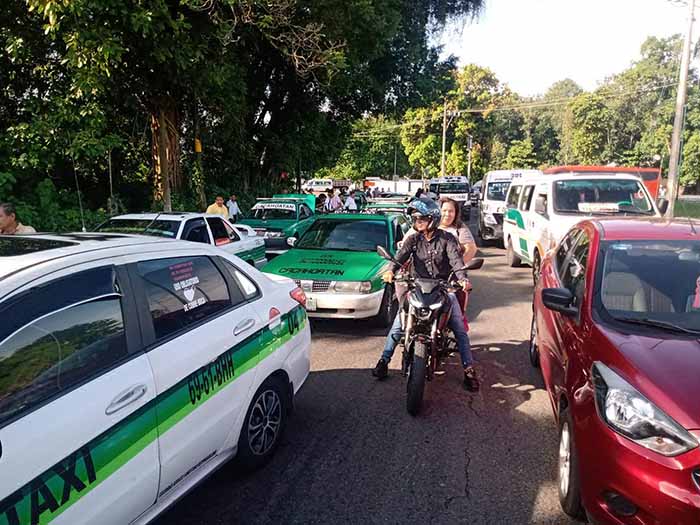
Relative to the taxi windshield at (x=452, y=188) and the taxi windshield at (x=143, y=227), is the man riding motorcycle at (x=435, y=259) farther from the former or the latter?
the taxi windshield at (x=452, y=188)

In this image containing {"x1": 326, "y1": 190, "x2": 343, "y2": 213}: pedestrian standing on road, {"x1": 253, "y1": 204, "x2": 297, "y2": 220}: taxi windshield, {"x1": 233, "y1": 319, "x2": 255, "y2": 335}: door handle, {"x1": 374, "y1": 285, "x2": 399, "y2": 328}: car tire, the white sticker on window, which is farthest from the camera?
{"x1": 326, "y1": 190, "x2": 343, "y2": 213}: pedestrian standing on road

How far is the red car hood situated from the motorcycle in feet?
5.78

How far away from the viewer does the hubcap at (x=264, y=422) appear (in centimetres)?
361

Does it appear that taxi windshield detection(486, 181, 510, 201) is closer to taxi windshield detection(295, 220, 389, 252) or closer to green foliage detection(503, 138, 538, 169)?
taxi windshield detection(295, 220, 389, 252)

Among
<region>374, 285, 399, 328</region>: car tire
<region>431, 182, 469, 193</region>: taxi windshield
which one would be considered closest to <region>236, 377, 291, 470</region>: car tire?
Answer: <region>374, 285, 399, 328</region>: car tire

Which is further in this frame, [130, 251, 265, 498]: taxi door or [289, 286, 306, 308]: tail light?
[289, 286, 306, 308]: tail light

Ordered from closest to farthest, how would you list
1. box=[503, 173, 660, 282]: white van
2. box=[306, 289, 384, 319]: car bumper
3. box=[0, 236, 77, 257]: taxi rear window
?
box=[0, 236, 77, 257]: taxi rear window → box=[306, 289, 384, 319]: car bumper → box=[503, 173, 660, 282]: white van

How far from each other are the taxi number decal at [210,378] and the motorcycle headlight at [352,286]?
3658mm

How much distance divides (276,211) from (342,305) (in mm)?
8562

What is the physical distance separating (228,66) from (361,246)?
21.8 feet

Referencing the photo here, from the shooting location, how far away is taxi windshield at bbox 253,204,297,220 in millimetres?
14781

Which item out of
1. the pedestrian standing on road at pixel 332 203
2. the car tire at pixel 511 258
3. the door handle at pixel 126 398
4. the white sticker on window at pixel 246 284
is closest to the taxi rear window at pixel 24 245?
the door handle at pixel 126 398

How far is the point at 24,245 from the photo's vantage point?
9.42ft

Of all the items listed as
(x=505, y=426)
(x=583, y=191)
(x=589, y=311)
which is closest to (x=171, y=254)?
(x=589, y=311)
